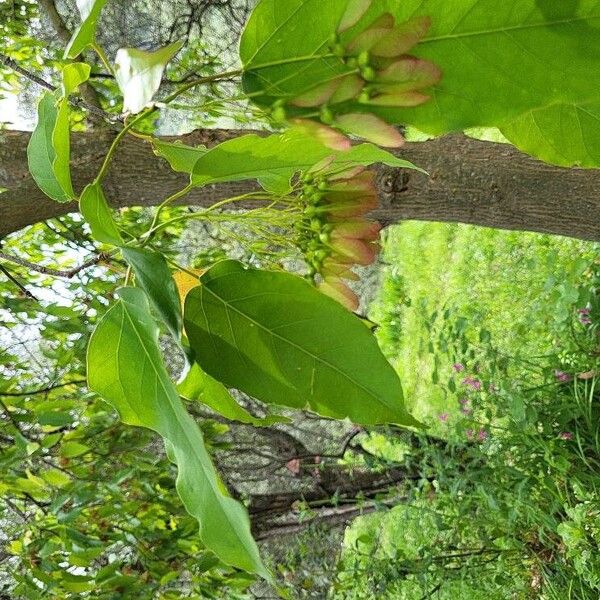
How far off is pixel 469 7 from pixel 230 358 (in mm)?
307

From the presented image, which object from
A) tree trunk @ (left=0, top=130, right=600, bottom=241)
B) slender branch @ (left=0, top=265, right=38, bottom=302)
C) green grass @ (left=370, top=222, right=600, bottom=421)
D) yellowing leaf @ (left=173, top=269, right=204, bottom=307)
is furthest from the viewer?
green grass @ (left=370, top=222, right=600, bottom=421)

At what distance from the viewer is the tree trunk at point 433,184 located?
122cm

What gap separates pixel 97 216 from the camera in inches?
20.2

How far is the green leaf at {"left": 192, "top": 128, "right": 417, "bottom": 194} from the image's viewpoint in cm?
52

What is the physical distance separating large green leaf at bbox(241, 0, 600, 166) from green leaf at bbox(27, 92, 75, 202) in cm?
15

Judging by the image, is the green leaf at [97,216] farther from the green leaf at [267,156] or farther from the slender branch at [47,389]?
the slender branch at [47,389]

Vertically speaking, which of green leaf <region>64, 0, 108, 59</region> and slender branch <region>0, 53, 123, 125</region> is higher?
green leaf <region>64, 0, 108, 59</region>

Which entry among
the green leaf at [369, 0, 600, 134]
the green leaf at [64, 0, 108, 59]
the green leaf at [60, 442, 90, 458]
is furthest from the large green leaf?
the green leaf at [60, 442, 90, 458]

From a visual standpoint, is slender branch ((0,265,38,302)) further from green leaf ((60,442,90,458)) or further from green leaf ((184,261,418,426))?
green leaf ((184,261,418,426))

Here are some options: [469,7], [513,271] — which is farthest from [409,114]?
[513,271]

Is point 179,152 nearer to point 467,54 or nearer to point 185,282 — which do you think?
point 185,282

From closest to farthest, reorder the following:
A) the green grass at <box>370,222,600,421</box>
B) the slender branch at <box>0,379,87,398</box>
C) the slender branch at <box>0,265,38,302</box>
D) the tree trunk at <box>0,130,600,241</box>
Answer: the slender branch at <box>0,265,38,302</box>, the tree trunk at <box>0,130,600,241</box>, the slender branch at <box>0,379,87,398</box>, the green grass at <box>370,222,600,421</box>

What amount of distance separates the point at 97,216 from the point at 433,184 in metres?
0.83

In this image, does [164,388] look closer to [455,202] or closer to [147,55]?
[147,55]
